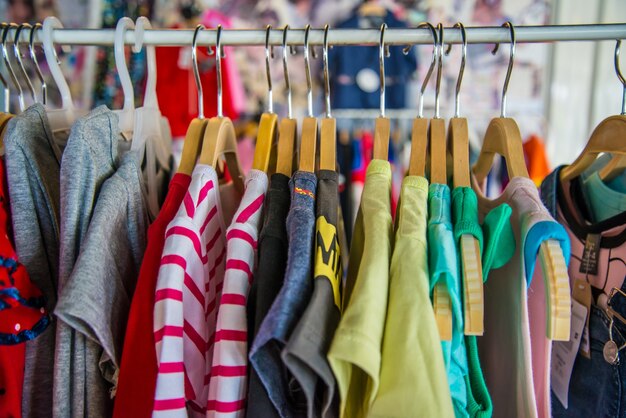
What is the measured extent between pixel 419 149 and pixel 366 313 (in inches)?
10.8

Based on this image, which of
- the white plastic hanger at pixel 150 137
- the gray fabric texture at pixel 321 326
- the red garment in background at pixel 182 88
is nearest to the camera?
the gray fabric texture at pixel 321 326

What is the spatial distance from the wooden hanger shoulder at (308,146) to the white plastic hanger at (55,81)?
0.35m

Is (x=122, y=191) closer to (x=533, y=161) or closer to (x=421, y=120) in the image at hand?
(x=421, y=120)

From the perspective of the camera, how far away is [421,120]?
0.60 meters

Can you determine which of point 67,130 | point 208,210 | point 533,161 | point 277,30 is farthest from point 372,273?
point 533,161

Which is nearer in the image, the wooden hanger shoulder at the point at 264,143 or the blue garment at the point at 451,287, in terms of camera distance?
the blue garment at the point at 451,287

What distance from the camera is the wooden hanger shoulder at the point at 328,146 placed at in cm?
56

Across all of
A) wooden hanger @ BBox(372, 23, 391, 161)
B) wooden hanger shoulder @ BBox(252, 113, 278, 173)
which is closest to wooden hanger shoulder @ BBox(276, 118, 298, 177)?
wooden hanger shoulder @ BBox(252, 113, 278, 173)

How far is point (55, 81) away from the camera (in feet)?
1.96

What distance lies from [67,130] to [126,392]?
0.40 m

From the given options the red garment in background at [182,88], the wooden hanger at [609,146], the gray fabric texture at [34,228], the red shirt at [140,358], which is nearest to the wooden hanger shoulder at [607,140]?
the wooden hanger at [609,146]

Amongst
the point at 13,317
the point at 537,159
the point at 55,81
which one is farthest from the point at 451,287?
the point at 537,159

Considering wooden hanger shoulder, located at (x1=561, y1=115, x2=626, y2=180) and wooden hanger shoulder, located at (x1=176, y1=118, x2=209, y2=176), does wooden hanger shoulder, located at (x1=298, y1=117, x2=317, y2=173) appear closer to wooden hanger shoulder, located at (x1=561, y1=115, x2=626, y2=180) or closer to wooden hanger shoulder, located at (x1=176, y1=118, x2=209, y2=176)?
wooden hanger shoulder, located at (x1=176, y1=118, x2=209, y2=176)

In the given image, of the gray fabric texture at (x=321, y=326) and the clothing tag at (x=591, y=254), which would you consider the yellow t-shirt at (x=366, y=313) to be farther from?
the clothing tag at (x=591, y=254)
